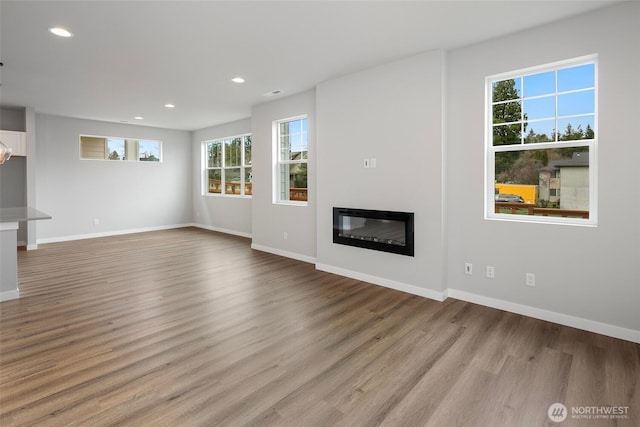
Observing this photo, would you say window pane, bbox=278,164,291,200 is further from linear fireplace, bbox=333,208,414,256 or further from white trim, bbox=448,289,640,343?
white trim, bbox=448,289,640,343

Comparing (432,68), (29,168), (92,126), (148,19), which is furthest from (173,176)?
(432,68)

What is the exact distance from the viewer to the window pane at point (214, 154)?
8.40 m

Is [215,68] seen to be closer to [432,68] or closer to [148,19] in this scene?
[148,19]

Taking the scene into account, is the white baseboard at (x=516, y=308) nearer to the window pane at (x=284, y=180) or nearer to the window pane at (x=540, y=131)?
the window pane at (x=540, y=131)

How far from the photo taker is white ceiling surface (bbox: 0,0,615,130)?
2.71 meters

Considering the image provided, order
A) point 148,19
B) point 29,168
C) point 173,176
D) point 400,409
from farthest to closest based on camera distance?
point 173,176
point 29,168
point 148,19
point 400,409

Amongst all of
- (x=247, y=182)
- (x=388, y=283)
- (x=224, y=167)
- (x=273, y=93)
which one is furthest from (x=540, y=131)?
(x=224, y=167)

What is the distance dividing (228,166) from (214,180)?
783 millimetres

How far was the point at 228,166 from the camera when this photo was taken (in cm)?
810

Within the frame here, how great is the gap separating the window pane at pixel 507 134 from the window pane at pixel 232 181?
5.71 m

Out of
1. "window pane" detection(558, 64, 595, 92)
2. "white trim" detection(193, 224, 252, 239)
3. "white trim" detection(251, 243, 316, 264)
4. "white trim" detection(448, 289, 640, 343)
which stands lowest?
"white trim" detection(448, 289, 640, 343)

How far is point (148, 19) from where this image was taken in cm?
287

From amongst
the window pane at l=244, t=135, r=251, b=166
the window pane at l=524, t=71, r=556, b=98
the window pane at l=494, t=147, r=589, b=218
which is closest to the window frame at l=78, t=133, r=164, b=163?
the window pane at l=244, t=135, r=251, b=166

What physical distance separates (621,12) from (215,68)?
3967 millimetres
